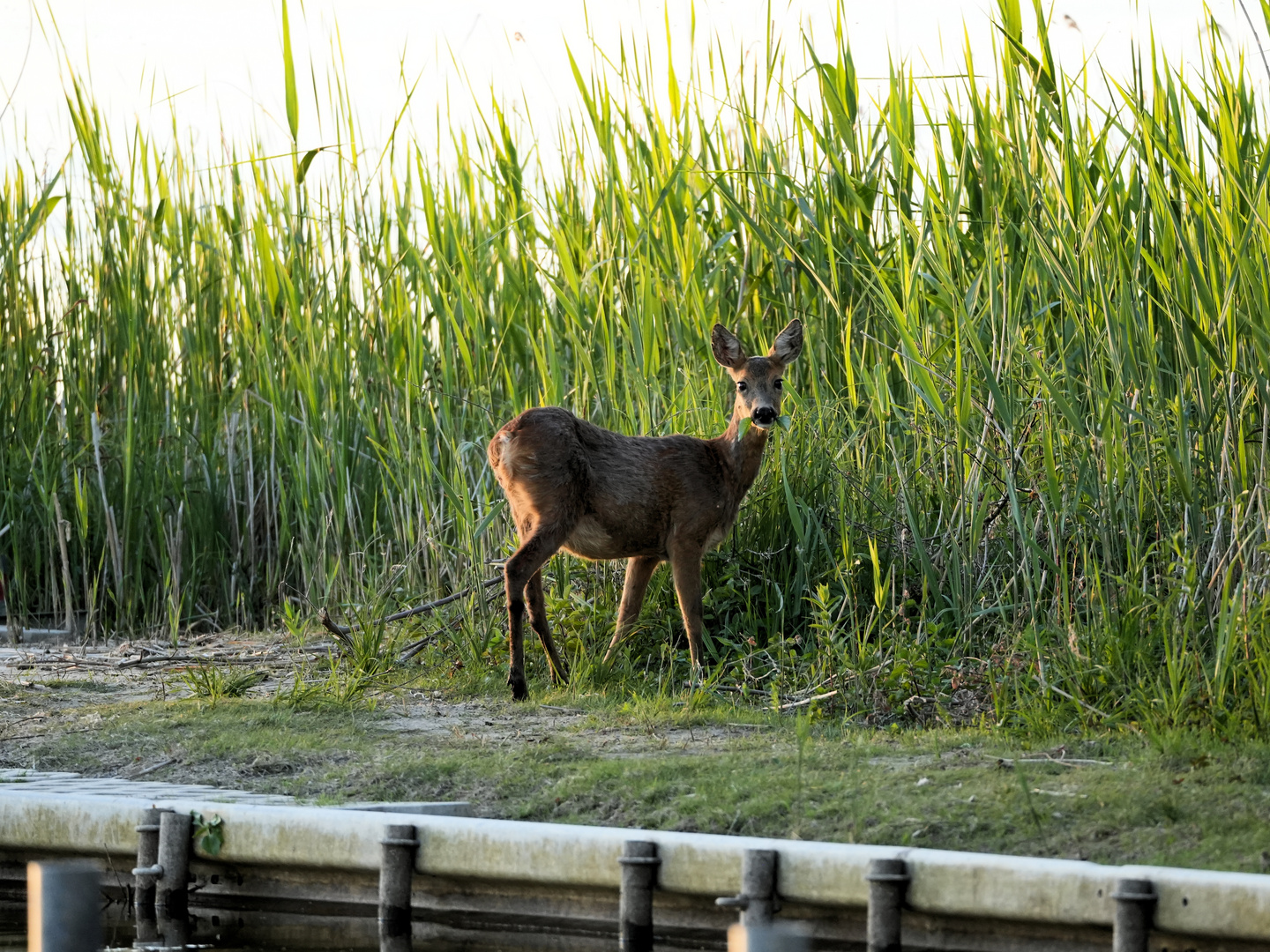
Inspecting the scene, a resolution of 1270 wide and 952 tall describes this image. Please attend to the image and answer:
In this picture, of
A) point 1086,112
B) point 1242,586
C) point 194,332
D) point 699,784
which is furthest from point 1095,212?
point 194,332

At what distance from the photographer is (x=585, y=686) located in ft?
23.6

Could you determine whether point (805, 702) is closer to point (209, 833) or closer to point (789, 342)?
point (789, 342)

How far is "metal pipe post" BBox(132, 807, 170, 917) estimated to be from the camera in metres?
4.82

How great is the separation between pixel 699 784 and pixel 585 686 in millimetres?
2214

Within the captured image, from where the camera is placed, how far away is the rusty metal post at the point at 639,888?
4.26 meters

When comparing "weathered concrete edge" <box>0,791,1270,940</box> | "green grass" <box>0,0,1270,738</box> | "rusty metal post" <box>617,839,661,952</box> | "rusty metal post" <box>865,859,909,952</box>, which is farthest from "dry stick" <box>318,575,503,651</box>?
"rusty metal post" <box>865,859,909,952</box>

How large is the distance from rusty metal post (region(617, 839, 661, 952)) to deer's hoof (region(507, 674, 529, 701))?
9.07ft

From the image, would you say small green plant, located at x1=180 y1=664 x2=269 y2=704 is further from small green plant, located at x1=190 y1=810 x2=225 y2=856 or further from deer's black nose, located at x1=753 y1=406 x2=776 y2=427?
deer's black nose, located at x1=753 y1=406 x2=776 y2=427

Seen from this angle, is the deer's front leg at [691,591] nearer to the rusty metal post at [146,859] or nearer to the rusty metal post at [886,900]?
the rusty metal post at [146,859]

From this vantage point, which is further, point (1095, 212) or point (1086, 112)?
point (1086, 112)

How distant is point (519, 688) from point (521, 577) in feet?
1.54

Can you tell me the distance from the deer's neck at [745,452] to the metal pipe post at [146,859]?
3.40 meters

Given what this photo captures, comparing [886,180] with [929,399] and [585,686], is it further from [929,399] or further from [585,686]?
[585,686]

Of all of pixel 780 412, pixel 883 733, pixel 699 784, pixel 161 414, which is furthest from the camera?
pixel 161 414
